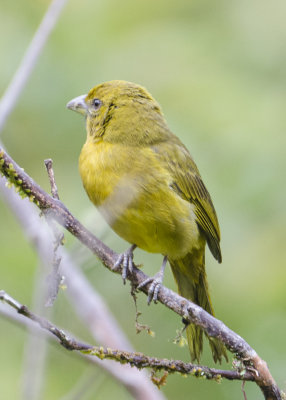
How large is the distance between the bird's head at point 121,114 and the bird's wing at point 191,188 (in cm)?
13

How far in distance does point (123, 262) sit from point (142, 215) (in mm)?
384

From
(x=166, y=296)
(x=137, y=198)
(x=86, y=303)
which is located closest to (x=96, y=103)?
(x=137, y=198)

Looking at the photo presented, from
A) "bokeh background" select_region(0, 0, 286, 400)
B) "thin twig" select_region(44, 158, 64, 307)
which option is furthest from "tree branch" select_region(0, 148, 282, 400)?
"bokeh background" select_region(0, 0, 286, 400)

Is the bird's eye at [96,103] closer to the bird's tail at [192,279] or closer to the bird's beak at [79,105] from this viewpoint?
the bird's beak at [79,105]

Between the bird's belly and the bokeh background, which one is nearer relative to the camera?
the bird's belly

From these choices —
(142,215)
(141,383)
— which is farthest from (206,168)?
(141,383)

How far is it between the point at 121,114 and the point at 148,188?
693 mm

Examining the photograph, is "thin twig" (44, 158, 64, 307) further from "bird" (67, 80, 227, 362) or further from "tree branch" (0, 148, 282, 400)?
"bird" (67, 80, 227, 362)

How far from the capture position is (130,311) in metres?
4.80

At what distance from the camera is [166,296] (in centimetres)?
298

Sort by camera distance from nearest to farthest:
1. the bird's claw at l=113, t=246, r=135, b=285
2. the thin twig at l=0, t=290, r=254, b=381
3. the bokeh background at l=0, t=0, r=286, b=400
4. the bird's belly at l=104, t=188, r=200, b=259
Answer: the thin twig at l=0, t=290, r=254, b=381 < the bird's claw at l=113, t=246, r=135, b=285 < the bird's belly at l=104, t=188, r=200, b=259 < the bokeh background at l=0, t=0, r=286, b=400

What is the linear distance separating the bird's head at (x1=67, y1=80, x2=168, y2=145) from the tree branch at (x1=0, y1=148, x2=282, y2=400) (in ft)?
3.89

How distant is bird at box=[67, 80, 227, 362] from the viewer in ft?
12.0

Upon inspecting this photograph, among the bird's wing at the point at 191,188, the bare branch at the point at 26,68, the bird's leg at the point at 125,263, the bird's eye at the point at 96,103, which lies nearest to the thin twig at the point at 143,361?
the bird's leg at the point at 125,263
